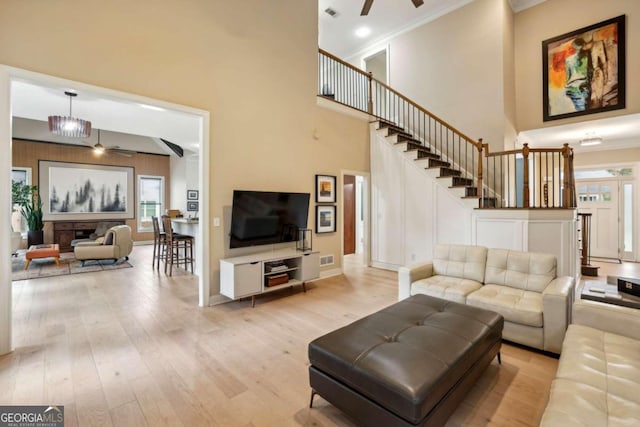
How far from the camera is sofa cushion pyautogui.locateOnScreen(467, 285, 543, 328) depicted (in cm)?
271

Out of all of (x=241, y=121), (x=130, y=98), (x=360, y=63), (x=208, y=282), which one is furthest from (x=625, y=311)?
(x=360, y=63)

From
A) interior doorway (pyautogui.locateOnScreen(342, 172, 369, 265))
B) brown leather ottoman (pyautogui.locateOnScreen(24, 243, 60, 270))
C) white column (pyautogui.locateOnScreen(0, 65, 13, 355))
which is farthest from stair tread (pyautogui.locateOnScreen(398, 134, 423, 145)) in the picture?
brown leather ottoman (pyautogui.locateOnScreen(24, 243, 60, 270))

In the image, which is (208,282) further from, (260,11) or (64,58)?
(260,11)

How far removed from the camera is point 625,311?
6.95 feet

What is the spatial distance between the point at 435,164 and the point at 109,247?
724 cm

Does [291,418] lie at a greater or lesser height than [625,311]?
lesser

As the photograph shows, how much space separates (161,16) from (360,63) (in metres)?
6.26

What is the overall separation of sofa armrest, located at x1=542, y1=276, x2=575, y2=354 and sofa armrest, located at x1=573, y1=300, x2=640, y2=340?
0.26 meters

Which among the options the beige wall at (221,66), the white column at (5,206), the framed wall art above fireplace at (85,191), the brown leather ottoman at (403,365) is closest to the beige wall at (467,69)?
the beige wall at (221,66)

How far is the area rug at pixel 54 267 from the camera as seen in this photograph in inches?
217

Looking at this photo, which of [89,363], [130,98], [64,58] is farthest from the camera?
[130,98]

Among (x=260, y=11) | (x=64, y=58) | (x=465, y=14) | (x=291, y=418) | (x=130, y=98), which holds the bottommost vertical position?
(x=291, y=418)

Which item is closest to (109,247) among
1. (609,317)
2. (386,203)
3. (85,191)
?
(85,191)

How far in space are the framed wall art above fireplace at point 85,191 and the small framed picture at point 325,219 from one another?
741 cm
